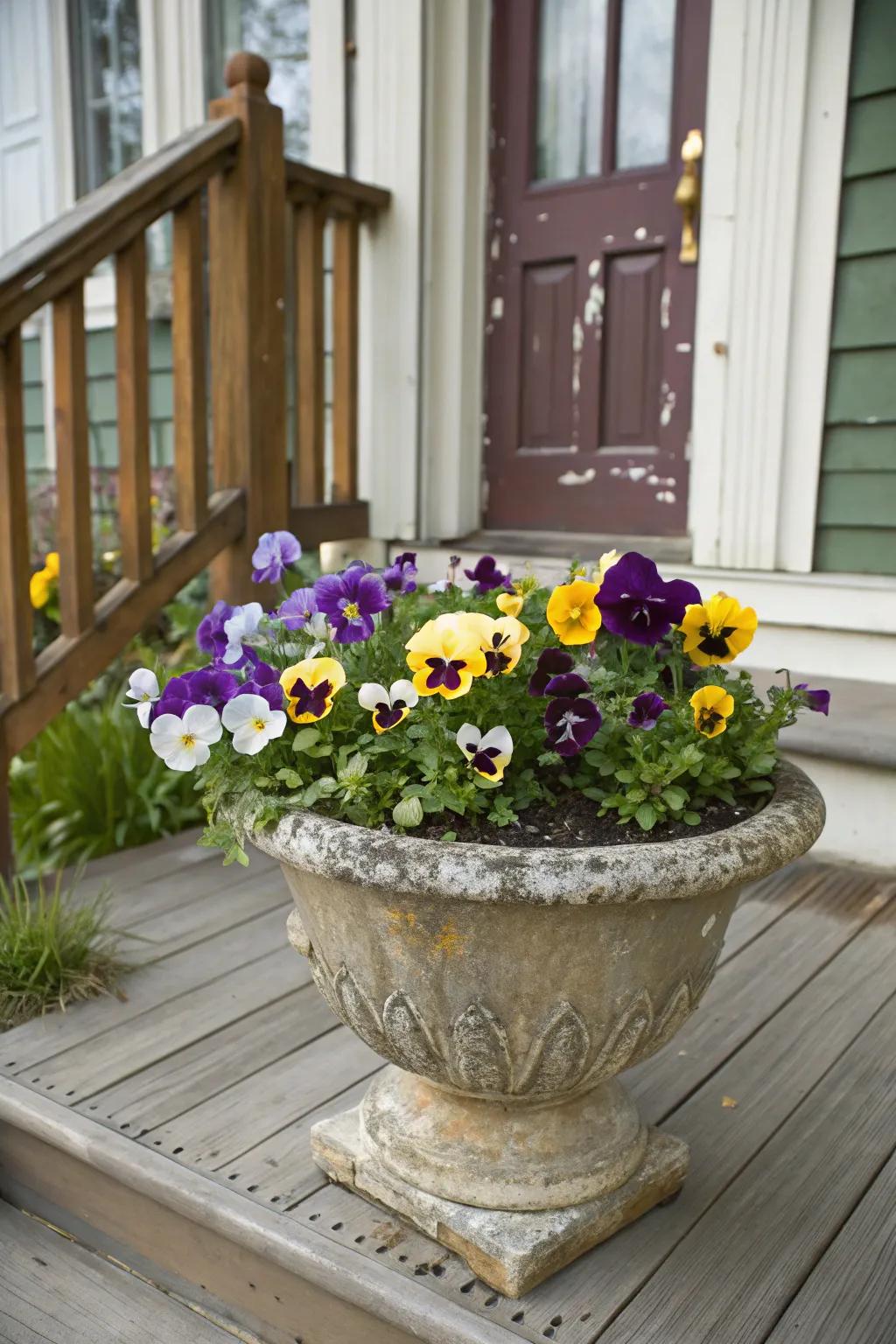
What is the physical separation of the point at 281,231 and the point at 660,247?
103 cm

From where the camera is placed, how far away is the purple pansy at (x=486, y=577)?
55.9 inches

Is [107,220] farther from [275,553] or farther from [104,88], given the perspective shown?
[104,88]

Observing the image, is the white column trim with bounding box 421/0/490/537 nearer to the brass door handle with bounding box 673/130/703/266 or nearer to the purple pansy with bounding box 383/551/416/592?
the brass door handle with bounding box 673/130/703/266

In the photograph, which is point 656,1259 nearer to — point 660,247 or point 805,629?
point 805,629

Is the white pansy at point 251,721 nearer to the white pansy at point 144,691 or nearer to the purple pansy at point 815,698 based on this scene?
the white pansy at point 144,691

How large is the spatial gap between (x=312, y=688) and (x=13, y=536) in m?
1.24

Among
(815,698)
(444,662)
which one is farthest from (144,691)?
(815,698)

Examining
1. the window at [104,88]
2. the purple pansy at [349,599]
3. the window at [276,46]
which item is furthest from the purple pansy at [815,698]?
the window at [104,88]

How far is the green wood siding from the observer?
247 cm

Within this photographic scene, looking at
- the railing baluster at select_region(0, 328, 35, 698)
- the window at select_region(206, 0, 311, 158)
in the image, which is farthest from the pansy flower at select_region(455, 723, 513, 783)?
the window at select_region(206, 0, 311, 158)

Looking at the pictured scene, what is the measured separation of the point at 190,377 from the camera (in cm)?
256

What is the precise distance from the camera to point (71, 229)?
215cm

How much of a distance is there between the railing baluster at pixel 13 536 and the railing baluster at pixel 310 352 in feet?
3.39

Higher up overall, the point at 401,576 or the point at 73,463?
the point at 73,463
